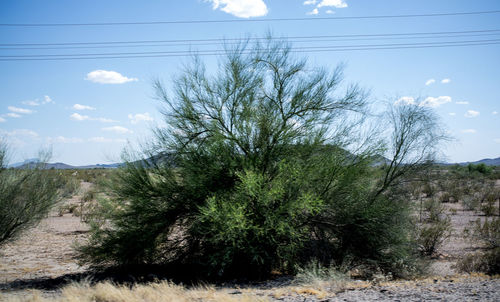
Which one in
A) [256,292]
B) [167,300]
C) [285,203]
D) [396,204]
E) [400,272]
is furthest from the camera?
[396,204]

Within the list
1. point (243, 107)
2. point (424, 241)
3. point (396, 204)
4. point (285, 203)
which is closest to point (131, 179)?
point (243, 107)

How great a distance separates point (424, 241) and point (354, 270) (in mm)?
5685

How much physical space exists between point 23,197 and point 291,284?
35.5 ft

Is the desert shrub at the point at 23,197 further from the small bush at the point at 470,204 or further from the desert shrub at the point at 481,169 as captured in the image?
the desert shrub at the point at 481,169

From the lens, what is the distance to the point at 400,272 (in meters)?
13.6

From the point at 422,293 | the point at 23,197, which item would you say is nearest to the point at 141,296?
the point at 422,293

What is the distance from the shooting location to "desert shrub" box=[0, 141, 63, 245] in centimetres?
1513

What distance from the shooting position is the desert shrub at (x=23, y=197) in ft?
49.6

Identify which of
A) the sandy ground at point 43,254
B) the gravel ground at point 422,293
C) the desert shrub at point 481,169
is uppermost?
the desert shrub at point 481,169

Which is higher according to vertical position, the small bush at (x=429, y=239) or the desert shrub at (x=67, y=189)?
the desert shrub at (x=67, y=189)

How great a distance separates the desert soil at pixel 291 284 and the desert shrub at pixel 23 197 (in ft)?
2.86

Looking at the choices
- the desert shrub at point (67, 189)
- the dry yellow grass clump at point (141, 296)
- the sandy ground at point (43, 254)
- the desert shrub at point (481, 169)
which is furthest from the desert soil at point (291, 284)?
the desert shrub at point (481, 169)

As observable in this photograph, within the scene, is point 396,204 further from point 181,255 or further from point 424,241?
point 181,255

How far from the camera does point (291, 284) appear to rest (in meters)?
11.7
